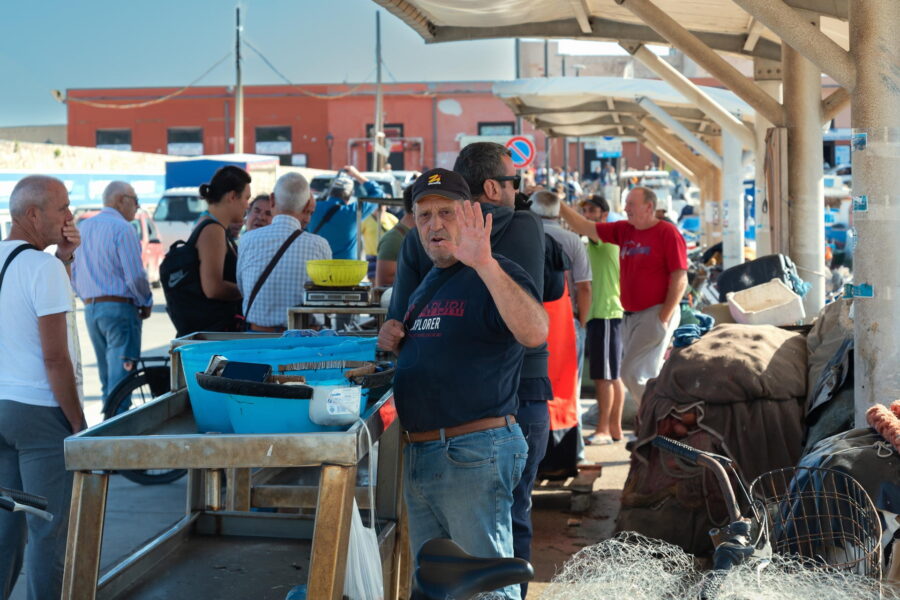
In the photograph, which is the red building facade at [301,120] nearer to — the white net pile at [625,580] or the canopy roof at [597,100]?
the canopy roof at [597,100]

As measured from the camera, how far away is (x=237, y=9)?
3588 centimetres

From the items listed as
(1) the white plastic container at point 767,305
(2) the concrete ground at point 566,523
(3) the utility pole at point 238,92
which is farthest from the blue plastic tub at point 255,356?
(3) the utility pole at point 238,92

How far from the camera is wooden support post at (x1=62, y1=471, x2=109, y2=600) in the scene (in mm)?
2969

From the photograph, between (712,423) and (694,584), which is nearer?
(694,584)

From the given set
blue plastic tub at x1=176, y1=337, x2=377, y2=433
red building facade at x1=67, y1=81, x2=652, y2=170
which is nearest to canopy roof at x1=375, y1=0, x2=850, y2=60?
blue plastic tub at x1=176, y1=337, x2=377, y2=433

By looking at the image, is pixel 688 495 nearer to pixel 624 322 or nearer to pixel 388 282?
pixel 624 322

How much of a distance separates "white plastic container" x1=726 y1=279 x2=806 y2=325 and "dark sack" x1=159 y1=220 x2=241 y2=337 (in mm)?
3338

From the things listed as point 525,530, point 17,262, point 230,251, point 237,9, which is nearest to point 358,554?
point 525,530

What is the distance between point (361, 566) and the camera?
310cm

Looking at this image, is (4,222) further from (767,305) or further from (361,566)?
(361,566)

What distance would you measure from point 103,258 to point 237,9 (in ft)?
Answer: 99.8

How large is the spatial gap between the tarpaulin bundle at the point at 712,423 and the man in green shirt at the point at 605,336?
7.37 feet

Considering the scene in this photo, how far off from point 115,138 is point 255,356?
5061cm

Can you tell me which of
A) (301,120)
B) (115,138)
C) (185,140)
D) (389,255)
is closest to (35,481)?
(389,255)
